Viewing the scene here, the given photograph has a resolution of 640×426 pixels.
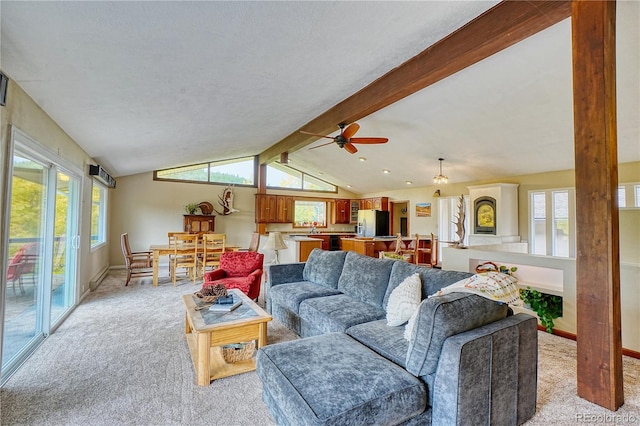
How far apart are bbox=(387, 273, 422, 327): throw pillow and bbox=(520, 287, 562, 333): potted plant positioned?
1980 millimetres

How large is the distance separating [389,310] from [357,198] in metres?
8.47

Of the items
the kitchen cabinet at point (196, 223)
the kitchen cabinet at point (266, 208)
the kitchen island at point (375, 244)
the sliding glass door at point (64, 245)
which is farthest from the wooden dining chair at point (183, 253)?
the kitchen island at point (375, 244)

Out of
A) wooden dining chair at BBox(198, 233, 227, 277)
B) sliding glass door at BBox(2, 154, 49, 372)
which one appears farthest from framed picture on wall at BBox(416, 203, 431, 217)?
sliding glass door at BBox(2, 154, 49, 372)

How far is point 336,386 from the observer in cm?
145

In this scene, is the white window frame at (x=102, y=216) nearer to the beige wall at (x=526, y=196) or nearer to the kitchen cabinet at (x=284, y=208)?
the kitchen cabinet at (x=284, y=208)

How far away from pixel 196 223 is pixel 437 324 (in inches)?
295

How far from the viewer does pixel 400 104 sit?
4.31m

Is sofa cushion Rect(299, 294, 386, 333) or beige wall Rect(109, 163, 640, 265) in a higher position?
beige wall Rect(109, 163, 640, 265)

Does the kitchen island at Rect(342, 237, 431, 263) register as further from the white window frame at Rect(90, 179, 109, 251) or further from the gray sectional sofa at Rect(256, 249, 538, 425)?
the white window frame at Rect(90, 179, 109, 251)

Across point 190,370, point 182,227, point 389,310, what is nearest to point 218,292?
point 190,370

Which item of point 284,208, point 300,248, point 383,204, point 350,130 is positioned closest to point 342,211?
point 383,204

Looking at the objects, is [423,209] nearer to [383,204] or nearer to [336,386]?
[383,204]

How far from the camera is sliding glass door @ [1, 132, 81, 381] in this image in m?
2.39

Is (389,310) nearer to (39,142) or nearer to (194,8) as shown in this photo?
(194,8)
